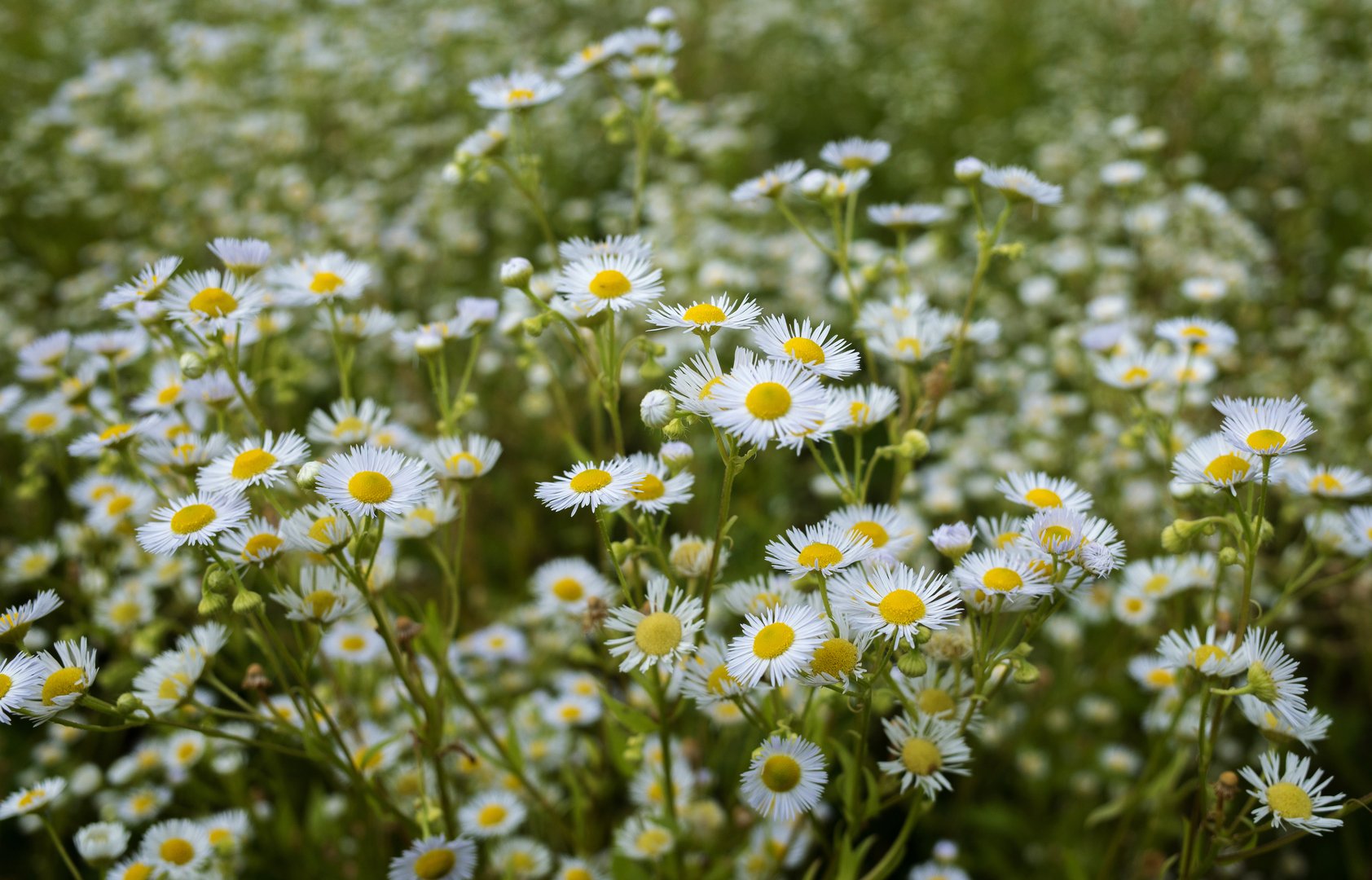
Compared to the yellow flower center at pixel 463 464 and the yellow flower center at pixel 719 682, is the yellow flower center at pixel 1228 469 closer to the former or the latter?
the yellow flower center at pixel 719 682

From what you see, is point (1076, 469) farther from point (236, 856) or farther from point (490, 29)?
point (490, 29)

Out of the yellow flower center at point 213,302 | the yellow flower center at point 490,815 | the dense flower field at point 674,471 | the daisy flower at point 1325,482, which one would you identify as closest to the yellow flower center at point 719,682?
the dense flower field at point 674,471

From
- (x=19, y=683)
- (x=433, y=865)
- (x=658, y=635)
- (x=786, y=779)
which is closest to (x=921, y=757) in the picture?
(x=786, y=779)

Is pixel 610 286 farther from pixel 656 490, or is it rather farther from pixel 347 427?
pixel 347 427

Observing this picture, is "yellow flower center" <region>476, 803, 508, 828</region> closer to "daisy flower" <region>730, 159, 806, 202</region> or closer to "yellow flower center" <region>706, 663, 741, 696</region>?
"yellow flower center" <region>706, 663, 741, 696</region>

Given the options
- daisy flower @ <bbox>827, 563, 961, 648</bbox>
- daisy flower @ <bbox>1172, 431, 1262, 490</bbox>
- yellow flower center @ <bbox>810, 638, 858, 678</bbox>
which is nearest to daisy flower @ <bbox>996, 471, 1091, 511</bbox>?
daisy flower @ <bbox>1172, 431, 1262, 490</bbox>
